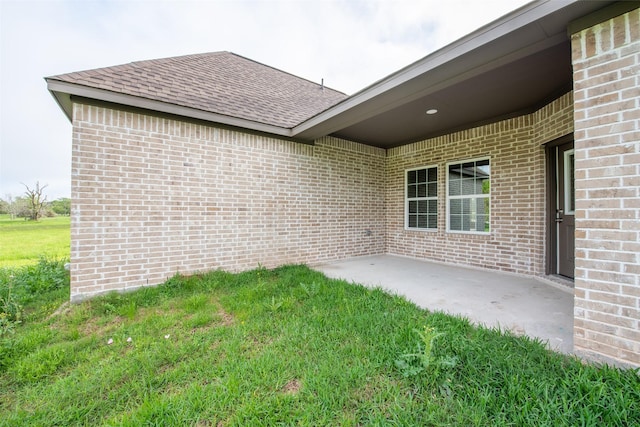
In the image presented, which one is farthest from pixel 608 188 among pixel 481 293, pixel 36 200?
pixel 36 200

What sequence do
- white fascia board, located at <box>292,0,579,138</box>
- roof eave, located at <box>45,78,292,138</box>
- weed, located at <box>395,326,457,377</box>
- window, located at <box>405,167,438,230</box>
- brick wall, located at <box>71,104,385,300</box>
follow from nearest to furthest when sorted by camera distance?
weed, located at <box>395,326,457,377</box>
white fascia board, located at <box>292,0,579,138</box>
roof eave, located at <box>45,78,292,138</box>
brick wall, located at <box>71,104,385,300</box>
window, located at <box>405,167,438,230</box>

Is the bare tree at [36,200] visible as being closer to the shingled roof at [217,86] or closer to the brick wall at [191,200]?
the shingled roof at [217,86]

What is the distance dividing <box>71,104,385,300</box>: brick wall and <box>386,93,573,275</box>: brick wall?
7.30 feet

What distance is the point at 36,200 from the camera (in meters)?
11.1

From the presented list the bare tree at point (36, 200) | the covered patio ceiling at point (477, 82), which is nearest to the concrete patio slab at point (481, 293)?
the covered patio ceiling at point (477, 82)

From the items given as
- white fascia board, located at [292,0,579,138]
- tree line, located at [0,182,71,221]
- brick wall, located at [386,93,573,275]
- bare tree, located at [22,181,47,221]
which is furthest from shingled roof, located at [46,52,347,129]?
bare tree, located at [22,181,47,221]

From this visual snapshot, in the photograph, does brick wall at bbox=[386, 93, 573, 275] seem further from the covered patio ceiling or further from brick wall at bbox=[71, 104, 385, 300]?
brick wall at bbox=[71, 104, 385, 300]

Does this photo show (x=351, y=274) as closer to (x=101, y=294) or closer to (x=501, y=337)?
(x=501, y=337)

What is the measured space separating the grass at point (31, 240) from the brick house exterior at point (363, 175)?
13.9 ft

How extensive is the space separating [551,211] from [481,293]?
2237 mm

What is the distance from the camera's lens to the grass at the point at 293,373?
4.96 feet

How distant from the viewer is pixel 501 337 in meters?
Result: 2.27

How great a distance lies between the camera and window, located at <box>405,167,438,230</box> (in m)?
6.27

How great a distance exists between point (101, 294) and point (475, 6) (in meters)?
6.98
